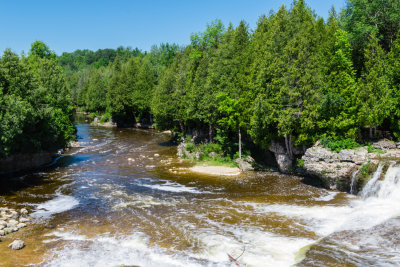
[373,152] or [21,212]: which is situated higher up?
[373,152]

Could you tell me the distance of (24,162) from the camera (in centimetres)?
3422

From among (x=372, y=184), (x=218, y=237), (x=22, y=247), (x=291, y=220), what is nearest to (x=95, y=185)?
(x=22, y=247)

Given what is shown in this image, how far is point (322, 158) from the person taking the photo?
25.5 m

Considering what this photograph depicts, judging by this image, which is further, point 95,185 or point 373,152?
point 95,185

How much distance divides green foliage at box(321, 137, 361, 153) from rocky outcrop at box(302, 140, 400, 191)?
0.39 m

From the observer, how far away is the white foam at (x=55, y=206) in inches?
837

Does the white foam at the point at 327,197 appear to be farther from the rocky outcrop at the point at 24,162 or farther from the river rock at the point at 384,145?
the rocky outcrop at the point at 24,162

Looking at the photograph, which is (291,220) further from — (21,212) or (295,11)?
(295,11)

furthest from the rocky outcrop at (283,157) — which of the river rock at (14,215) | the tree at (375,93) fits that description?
the river rock at (14,215)

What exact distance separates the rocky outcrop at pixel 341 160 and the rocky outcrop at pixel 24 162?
2945cm

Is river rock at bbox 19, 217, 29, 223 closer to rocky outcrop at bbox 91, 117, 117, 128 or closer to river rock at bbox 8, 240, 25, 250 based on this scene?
river rock at bbox 8, 240, 25, 250

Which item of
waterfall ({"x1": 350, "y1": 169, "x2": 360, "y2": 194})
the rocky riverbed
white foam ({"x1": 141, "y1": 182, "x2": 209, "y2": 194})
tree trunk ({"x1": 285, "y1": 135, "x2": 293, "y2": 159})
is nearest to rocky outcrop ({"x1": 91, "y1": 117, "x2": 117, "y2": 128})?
white foam ({"x1": 141, "y1": 182, "x2": 209, "y2": 194})

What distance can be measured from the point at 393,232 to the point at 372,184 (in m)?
6.42

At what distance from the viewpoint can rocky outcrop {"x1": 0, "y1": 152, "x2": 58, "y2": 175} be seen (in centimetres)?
3167
